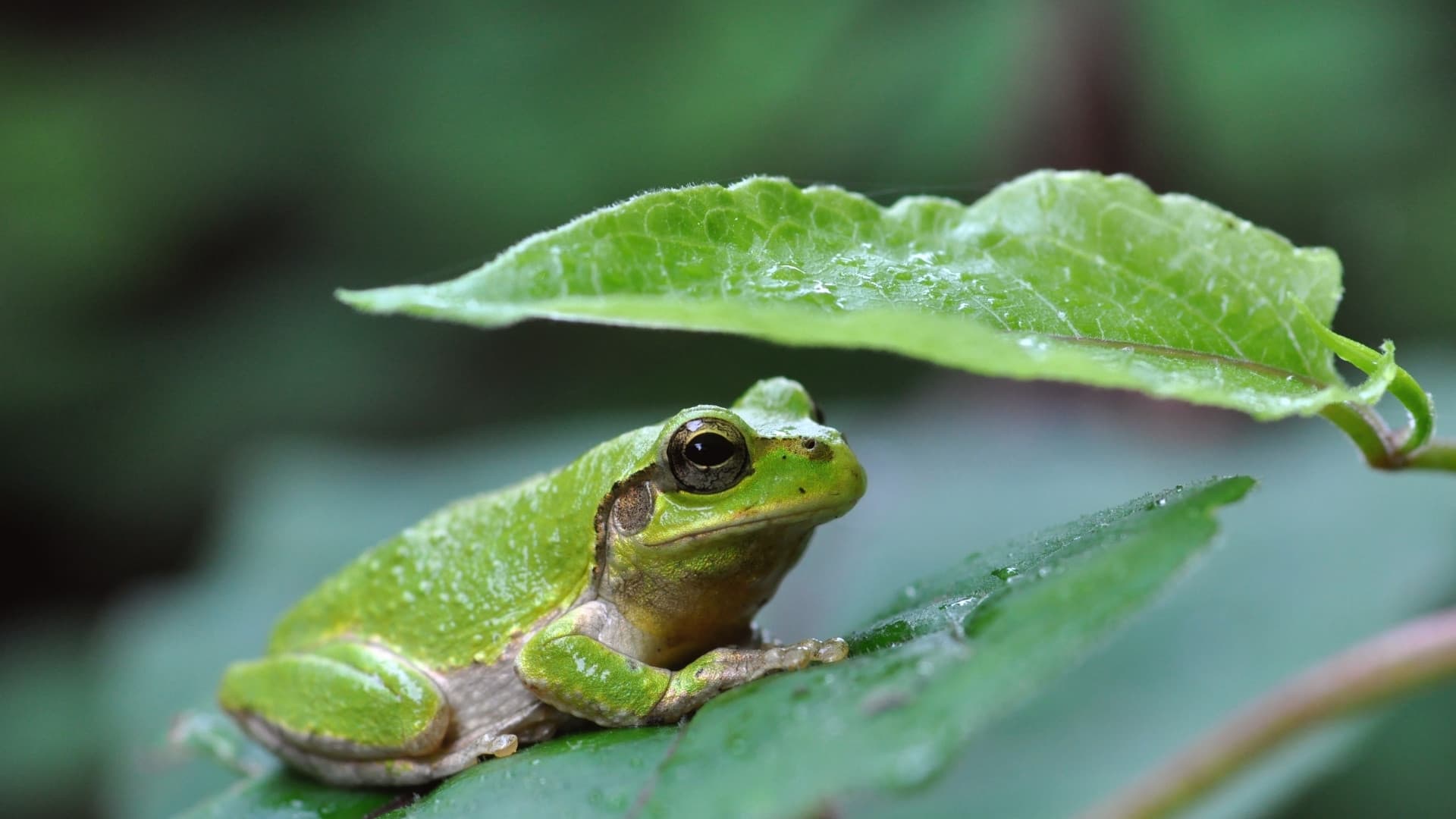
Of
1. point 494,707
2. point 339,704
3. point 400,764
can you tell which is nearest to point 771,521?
point 494,707

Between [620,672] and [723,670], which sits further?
[620,672]

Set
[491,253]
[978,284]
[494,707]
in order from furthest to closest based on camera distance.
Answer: [491,253] < [494,707] < [978,284]

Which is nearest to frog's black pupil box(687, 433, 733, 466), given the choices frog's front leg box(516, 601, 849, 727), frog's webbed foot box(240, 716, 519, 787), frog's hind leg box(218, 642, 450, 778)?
frog's front leg box(516, 601, 849, 727)

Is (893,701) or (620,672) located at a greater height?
(893,701)

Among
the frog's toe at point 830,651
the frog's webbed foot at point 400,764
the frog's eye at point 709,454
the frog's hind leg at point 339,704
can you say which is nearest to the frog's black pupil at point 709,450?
the frog's eye at point 709,454

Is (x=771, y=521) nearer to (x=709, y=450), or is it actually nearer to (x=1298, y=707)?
(x=709, y=450)

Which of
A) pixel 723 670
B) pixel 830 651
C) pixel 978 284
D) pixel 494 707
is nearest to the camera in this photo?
pixel 978 284

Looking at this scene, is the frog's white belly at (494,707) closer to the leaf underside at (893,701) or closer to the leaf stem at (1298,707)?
the leaf underside at (893,701)
